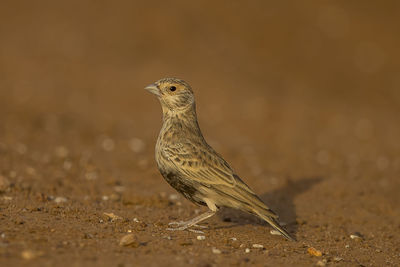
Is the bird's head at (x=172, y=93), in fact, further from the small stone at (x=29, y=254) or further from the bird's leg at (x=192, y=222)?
the small stone at (x=29, y=254)

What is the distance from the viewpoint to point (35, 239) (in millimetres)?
5672

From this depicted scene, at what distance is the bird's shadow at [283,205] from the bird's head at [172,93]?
1964 mm

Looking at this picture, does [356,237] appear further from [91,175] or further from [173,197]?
[91,175]

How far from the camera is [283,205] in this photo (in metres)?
9.42

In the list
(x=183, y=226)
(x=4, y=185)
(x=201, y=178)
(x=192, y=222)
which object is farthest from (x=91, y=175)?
(x=201, y=178)

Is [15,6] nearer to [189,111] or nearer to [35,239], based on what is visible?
[189,111]

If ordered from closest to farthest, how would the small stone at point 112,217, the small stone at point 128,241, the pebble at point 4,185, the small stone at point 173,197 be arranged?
the small stone at point 128,241
the small stone at point 112,217
the pebble at point 4,185
the small stone at point 173,197

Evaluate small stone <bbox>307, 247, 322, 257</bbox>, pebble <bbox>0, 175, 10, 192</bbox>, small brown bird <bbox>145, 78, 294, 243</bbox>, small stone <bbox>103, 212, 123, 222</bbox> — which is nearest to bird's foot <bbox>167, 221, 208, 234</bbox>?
small brown bird <bbox>145, 78, 294, 243</bbox>

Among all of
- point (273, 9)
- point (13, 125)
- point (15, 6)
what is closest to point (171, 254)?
point (13, 125)

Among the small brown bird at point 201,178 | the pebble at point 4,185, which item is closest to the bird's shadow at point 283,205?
the small brown bird at point 201,178

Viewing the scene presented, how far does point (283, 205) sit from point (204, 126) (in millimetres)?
6010

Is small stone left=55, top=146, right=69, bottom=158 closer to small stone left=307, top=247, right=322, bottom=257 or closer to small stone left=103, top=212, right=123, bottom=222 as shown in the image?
small stone left=103, top=212, right=123, bottom=222

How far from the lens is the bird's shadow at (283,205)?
27.3 feet

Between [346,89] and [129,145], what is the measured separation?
11.0 metres
